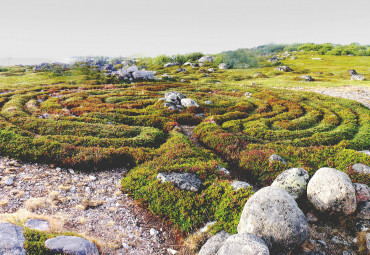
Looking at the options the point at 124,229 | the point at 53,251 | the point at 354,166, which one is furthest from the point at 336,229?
the point at 53,251

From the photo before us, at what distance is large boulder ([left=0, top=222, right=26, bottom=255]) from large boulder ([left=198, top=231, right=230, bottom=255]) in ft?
19.6

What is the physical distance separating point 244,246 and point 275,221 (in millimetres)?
1793

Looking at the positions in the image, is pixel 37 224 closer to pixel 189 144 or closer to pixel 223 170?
pixel 223 170

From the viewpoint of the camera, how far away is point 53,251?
25.3 feet

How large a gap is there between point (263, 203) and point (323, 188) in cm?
415

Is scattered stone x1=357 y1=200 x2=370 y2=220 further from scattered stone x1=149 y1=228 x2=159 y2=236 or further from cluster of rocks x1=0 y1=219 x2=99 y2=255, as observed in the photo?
cluster of rocks x1=0 y1=219 x2=99 y2=255

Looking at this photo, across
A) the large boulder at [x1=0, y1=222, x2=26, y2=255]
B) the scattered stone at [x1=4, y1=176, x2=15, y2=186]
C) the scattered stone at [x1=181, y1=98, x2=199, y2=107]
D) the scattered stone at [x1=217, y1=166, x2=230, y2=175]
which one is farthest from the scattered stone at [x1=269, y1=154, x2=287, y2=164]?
the scattered stone at [x1=181, y1=98, x2=199, y2=107]

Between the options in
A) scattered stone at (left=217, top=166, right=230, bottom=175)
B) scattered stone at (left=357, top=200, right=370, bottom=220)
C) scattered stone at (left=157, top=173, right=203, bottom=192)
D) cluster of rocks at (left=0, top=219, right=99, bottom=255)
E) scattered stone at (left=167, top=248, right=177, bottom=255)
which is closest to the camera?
cluster of rocks at (left=0, top=219, right=99, bottom=255)

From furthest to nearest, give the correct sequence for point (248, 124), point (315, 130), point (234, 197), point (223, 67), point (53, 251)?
point (223, 67) < point (248, 124) < point (315, 130) < point (234, 197) < point (53, 251)

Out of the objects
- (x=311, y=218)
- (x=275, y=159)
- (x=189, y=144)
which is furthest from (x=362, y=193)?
(x=189, y=144)

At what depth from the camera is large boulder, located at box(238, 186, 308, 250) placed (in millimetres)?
8273

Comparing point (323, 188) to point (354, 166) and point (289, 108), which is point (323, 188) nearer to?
point (354, 166)

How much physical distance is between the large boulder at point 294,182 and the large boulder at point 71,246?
9.18 meters

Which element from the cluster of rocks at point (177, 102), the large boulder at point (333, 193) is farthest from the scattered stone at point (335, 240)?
the cluster of rocks at point (177, 102)
